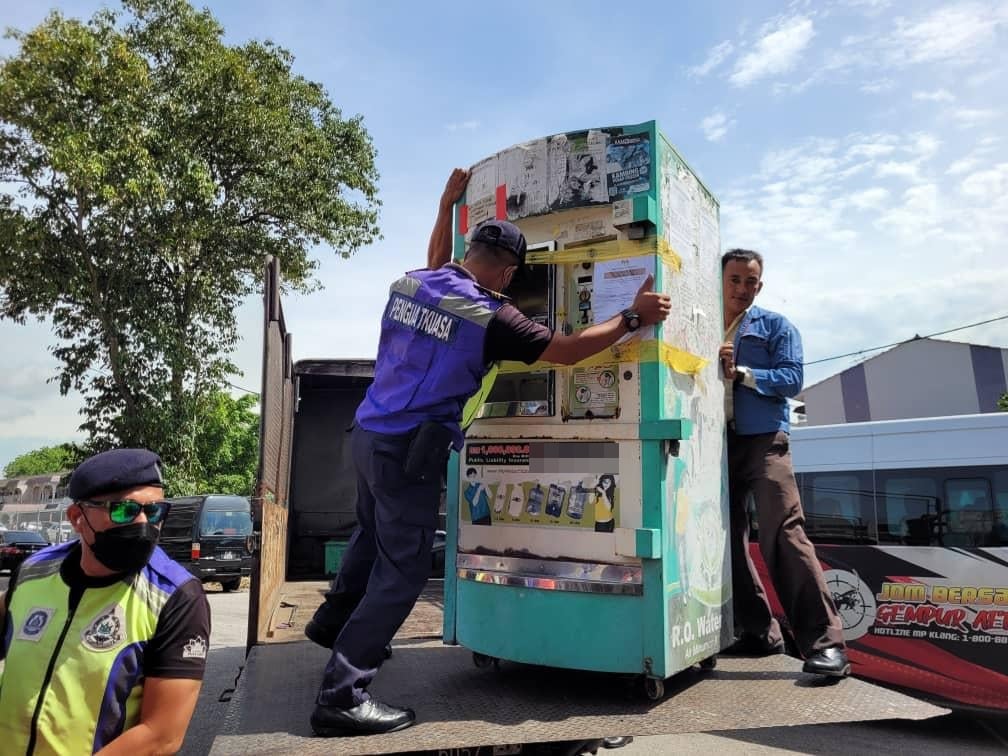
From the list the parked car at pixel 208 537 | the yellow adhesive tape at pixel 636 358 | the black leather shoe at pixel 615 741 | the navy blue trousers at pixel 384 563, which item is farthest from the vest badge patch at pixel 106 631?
the parked car at pixel 208 537

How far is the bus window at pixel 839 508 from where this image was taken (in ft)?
21.3

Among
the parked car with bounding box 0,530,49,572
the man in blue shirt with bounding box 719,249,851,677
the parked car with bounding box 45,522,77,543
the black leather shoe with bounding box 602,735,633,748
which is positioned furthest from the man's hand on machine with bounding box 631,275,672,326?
the parked car with bounding box 45,522,77,543

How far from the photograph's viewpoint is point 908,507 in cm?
628

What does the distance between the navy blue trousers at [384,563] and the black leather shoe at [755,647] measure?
1.64m

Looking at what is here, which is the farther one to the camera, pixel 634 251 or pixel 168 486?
pixel 168 486

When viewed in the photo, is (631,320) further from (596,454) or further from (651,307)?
(596,454)

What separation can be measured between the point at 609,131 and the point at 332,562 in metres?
5.19

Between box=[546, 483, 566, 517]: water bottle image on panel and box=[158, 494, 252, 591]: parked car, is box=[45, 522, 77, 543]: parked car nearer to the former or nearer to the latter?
box=[158, 494, 252, 591]: parked car

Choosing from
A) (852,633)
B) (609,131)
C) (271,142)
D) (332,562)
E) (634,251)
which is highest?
(271,142)

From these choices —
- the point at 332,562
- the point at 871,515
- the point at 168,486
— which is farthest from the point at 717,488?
the point at 168,486

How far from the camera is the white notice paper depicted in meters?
2.85

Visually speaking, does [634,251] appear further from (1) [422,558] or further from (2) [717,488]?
(1) [422,558]

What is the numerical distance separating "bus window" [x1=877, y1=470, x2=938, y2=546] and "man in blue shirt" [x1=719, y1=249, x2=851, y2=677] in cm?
339

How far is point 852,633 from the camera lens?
20.8 ft
